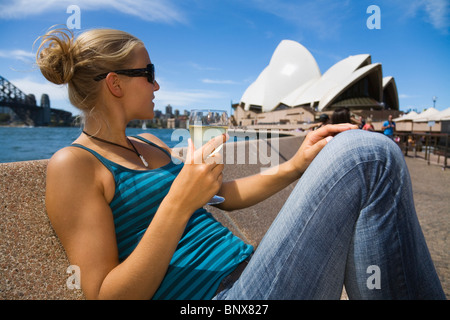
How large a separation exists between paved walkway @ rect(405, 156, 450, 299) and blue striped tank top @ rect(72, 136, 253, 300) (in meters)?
1.56

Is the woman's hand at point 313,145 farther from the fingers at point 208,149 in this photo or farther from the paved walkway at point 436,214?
the paved walkway at point 436,214

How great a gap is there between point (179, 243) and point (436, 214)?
3452 mm

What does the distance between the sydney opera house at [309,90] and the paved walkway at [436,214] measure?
28690mm

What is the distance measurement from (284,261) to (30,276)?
2.59ft

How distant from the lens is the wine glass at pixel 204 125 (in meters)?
1.00

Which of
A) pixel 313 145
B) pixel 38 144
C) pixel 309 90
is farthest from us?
pixel 309 90

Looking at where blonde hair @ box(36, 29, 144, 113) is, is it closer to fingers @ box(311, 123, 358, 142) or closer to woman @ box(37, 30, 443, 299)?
woman @ box(37, 30, 443, 299)

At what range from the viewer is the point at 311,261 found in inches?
33.4

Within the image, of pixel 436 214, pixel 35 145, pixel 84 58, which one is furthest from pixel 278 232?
pixel 35 145

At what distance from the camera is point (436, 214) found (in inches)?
132

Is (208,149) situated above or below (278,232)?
above

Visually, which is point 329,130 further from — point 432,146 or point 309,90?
point 309,90
